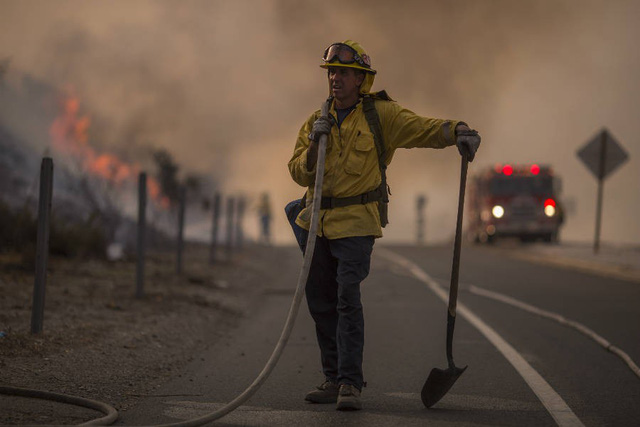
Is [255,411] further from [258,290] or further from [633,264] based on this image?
[633,264]

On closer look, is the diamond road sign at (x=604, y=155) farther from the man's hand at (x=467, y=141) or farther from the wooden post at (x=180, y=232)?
the man's hand at (x=467, y=141)

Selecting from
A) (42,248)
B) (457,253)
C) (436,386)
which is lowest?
(436,386)

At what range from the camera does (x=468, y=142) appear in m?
5.84

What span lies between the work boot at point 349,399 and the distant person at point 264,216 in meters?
28.7

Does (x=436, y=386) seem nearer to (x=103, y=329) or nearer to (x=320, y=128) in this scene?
(x=320, y=128)

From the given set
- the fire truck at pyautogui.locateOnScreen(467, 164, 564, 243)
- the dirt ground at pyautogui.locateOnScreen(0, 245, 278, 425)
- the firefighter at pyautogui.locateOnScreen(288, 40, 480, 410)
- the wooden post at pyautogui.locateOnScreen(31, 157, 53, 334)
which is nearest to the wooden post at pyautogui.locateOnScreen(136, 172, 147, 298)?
the dirt ground at pyautogui.locateOnScreen(0, 245, 278, 425)

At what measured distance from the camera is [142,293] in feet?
37.6

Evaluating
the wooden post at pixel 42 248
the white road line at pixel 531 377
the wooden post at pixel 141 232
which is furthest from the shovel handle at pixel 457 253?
the wooden post at pixel 141 232

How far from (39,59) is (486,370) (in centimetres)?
3209

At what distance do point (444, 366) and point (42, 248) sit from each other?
310cm

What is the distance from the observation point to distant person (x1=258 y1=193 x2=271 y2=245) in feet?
114

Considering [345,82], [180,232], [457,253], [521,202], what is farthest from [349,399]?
[521,202]

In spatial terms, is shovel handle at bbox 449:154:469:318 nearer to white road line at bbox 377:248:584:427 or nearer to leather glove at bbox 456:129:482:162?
leather glove at bbox 456:129:482:162

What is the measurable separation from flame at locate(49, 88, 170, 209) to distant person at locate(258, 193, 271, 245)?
420 centimetres
